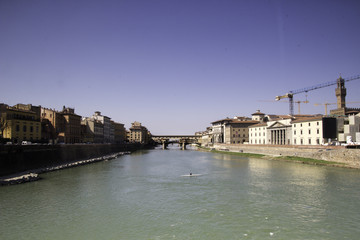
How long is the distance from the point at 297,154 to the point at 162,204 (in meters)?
45.6

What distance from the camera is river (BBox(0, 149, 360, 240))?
15.7 meters

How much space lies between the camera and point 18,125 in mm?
50469

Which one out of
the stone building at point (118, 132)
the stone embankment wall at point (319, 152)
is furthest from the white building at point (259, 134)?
the stone building at point (118, 132)

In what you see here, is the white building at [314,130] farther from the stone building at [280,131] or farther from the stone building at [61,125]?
the stone building at [61,125]

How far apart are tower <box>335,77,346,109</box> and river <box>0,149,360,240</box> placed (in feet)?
279

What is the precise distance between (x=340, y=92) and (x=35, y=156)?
106034 millimetres

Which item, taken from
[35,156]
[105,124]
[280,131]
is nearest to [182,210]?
[35,156]

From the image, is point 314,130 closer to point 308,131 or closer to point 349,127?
point 308,131

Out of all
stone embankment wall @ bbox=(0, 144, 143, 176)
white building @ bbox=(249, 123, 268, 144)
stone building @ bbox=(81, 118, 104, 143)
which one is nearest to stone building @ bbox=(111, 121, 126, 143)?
stone building @ bbox=(81, 118, 104, 143)

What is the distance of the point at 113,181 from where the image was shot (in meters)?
32.6

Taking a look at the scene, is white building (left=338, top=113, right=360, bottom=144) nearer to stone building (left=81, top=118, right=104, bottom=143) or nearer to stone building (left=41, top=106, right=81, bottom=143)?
stone building (left=41, top=106, right=81, bottom=143)

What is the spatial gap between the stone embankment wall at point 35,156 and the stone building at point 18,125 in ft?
24.1

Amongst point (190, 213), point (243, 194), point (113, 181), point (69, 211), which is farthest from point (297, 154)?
point (69, 211)

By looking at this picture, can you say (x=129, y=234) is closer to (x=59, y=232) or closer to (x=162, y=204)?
(x=59, y=232)
